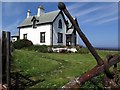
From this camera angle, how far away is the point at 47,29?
140 ft

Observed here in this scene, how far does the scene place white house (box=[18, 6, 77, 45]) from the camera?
42.5 meters

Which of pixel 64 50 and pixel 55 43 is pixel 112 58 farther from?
pixel 55 43

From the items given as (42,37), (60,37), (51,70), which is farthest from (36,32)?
(51,70)

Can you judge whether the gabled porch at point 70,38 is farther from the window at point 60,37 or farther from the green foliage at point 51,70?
the green foliage at point 51,70

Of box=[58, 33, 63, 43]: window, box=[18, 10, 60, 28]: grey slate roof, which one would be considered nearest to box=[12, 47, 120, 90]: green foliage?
box=[18, 10, 60, 28]: grey slate roof

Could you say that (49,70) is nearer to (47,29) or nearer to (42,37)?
(47,29)

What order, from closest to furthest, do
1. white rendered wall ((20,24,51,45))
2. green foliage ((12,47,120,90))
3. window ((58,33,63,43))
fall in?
green foliage ((12,47,120,90)) → white rendered wall ((20,24,51,45)) → window ((58,33,63,43))

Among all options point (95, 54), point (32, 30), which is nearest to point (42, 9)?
point (32, 30)

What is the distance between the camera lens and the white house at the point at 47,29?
42.5 metres

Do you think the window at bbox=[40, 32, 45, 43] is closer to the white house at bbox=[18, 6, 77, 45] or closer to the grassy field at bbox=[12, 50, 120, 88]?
the white house at bbox=[18, 6, 77, 45]

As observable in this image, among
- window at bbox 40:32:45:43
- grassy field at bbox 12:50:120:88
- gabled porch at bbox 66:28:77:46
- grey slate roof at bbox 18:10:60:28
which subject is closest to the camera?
grassy field at bbox 12:50:120:88

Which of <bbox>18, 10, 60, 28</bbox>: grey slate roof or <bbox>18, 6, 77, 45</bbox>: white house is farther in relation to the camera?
<bbox>18, 10, 60, 28</bbox>: grey slate roof

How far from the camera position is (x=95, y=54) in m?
2.22

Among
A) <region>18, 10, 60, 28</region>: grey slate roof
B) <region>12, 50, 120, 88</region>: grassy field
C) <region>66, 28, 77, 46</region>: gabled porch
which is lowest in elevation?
<region>12, 50, 120, 88</region>: grassy field
